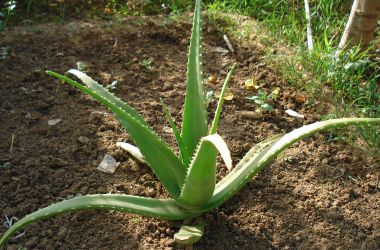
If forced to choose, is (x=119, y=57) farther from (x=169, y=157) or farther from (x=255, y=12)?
(x=169, y=157)

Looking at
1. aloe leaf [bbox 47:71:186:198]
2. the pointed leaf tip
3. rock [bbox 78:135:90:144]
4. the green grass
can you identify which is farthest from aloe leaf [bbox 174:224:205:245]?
the green grass

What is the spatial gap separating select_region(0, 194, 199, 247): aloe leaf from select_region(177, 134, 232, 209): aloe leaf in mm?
54

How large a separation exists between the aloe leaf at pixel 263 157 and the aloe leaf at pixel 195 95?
0.63 feet

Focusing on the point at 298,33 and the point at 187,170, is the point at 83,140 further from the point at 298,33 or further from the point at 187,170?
the point at 298,33

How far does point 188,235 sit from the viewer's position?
1.69m

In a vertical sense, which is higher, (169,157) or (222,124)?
(169,157)

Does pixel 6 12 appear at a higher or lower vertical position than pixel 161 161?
higher

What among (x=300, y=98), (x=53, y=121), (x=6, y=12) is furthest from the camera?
(x=6, y=12)

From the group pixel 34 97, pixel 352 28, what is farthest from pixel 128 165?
pixel 352 28

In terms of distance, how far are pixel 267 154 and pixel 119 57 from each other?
4.60 feet

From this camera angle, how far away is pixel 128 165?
2156 mm

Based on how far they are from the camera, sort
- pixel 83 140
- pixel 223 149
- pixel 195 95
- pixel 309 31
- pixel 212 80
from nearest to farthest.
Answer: pixel 223 149
pixel 195 95
pixel 83 140
pixel 212 80
pixel 309 31

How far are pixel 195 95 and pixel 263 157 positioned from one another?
319 millimetres

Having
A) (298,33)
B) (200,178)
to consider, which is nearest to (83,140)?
(200,178)
